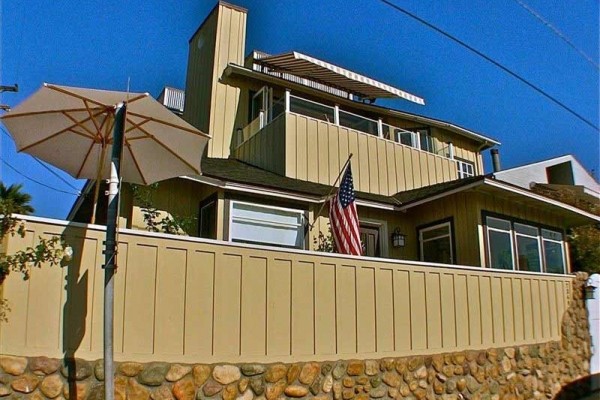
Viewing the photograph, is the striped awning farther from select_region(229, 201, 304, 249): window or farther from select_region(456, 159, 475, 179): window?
select_region(229, 201, 304, 249): window

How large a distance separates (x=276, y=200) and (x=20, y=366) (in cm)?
561

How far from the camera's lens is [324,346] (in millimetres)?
6574

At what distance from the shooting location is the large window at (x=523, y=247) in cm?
1057

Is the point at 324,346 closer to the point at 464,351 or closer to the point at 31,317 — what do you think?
the point at 464,351

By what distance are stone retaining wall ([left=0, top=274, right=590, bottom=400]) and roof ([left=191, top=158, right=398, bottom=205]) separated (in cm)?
371

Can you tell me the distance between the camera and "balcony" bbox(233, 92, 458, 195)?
36.7 feet

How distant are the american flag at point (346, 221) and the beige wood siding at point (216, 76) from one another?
466cm

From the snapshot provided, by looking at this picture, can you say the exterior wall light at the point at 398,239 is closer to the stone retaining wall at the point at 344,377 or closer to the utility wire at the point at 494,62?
the stone retaining wall at the point at 344,377

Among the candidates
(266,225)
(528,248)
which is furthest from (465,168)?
(266,225)

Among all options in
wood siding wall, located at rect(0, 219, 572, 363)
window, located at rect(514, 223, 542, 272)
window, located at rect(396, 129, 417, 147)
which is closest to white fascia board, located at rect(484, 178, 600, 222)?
window, located at rect(514, 223, 542, 272)

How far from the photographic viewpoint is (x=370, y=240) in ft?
35.9

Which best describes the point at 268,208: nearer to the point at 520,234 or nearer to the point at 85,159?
the point at 85,159

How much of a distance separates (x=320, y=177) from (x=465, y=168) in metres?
7.44

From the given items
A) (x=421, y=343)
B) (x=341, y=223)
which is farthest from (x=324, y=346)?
(x=341, y=223)
